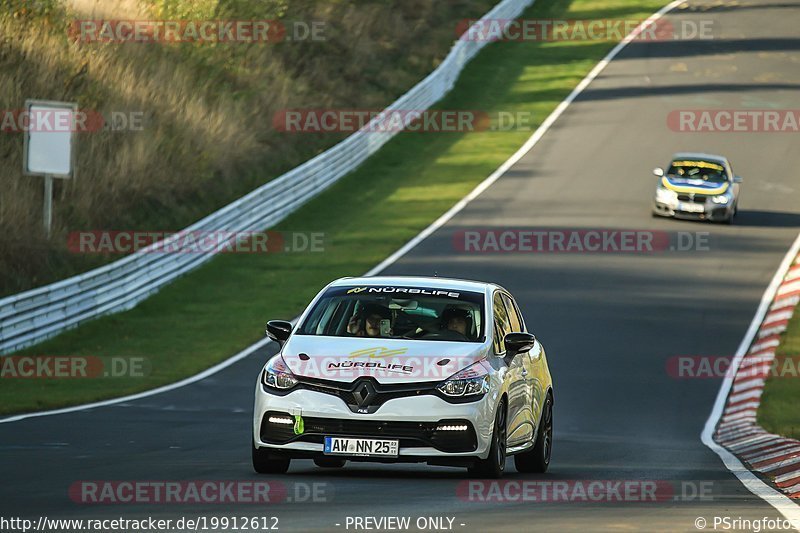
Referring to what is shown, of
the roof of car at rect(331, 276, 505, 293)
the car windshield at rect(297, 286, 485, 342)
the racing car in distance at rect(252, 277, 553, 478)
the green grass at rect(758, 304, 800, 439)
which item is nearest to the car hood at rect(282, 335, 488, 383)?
the racing car in distance at rect(252, 277, 553, 478)

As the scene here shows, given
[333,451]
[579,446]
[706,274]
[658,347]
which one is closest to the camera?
[333,451]

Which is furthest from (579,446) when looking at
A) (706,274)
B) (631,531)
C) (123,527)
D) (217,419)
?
(706,274)

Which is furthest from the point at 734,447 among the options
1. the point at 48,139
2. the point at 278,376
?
the point at 48,139

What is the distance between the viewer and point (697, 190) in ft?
122

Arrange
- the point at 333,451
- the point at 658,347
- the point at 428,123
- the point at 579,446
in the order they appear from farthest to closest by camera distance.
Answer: the point at 428,123 < the point at 658,347 < the point at 579,446 < the point at 333,451

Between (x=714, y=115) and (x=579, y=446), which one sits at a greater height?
(x=714, y=115)

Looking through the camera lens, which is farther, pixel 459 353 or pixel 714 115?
pixel 714 115

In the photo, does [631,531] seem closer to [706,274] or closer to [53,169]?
[53,169]

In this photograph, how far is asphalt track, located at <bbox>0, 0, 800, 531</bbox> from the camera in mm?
10195

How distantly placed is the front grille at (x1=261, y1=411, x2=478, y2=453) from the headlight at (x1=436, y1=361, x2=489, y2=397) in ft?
0.81

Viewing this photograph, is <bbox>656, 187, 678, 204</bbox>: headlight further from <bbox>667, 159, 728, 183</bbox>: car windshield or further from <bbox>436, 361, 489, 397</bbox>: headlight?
<bbox>436, 361, 489, 397</bbox>: headlight

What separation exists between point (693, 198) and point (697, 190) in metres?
0.23

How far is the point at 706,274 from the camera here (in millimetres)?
32156

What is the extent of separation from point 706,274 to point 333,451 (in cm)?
2214
